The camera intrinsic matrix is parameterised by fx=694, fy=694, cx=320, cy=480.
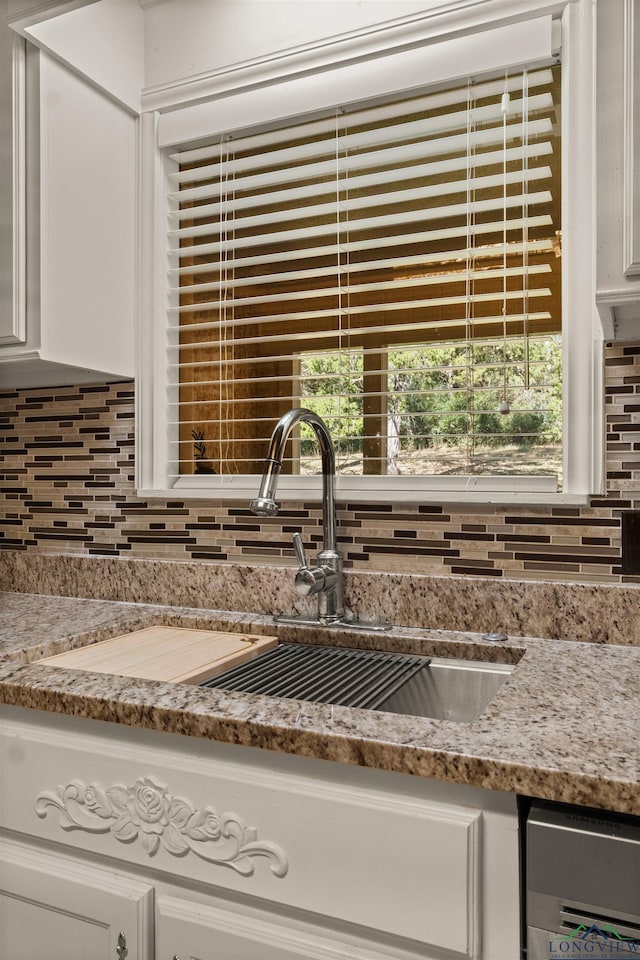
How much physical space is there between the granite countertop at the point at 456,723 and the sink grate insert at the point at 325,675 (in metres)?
0.08

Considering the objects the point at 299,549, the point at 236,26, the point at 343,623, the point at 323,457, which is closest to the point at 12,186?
the point at 236,26

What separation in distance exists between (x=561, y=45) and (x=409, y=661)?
1243 mm

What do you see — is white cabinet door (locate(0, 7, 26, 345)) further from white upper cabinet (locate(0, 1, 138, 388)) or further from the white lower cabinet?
the white lower cabinet

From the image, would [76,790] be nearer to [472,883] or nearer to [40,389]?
[472,883]

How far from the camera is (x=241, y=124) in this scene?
1.69 meters

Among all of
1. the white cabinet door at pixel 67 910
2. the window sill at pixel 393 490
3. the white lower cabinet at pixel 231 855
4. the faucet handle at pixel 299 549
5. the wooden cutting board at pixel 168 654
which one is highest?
the window sill at pixel 393 490

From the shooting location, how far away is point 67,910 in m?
1.03

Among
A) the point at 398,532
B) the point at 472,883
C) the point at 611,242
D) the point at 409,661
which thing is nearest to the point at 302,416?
the point at 398,532

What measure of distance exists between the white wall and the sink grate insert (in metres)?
1.36

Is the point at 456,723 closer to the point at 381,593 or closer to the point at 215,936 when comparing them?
the point at 215,936

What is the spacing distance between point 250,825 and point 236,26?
176 cm

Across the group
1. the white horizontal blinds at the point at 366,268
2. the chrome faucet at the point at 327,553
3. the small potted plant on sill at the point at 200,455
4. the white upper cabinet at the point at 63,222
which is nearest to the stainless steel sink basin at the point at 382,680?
the chrome faucet at the point at 327,553

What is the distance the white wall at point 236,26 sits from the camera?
1.56 meters

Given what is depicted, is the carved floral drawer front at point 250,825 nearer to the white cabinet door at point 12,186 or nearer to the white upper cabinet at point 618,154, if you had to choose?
the white upper cabinet at point 618,154
